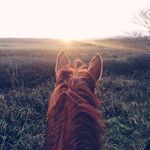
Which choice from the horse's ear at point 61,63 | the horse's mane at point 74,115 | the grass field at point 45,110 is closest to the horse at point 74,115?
the horse's mane at point 74,115

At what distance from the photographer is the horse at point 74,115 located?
86.0 inches

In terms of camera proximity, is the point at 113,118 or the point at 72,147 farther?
the point at 113,118

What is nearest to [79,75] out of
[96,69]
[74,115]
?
[96,69]

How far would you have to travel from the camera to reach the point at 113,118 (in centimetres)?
801

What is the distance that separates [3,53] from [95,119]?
59.7ft

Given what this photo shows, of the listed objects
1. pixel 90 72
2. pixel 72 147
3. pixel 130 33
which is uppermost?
pixel 90 72

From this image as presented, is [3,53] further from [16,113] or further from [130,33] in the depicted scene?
[130,33]

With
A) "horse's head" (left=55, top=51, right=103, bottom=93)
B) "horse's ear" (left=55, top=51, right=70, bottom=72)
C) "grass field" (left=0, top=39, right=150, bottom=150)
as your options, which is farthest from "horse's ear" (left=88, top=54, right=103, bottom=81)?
"grass field" (left=0, top=39, right=150, bottom=150)

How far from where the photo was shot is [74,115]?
7.34 feet

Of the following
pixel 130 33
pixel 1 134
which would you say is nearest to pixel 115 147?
pixel 1 134

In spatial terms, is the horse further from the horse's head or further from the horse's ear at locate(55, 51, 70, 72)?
Result: the horse's ear at locate(55, 51, 70, 72)

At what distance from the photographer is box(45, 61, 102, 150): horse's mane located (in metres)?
2.18

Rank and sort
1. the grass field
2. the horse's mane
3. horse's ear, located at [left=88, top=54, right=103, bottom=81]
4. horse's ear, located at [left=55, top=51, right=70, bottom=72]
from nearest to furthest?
1. the horse's mane
2. horse's ear, located at [left=88, top=54, right=103, bottom=81]
3. horse's ear, located at [left=55, top=51, right=70, bottom=72]
4. the grass field

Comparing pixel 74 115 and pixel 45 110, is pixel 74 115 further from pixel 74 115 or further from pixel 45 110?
pixel 45 110
